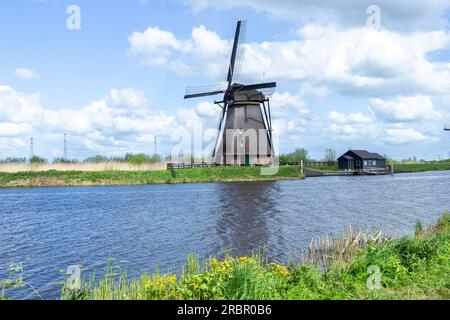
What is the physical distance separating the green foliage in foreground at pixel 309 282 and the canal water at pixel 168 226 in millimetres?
2868

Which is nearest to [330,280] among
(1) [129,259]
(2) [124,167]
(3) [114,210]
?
(1) [129,259]

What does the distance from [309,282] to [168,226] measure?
12.5 metres

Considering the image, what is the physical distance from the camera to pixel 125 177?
50.8 m

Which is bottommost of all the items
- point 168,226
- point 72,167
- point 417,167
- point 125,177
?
point 168,226

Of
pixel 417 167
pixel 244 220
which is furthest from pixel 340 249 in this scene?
pixel 417 167

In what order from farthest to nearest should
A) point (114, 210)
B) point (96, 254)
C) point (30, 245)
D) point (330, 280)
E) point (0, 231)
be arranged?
point (114, 210)
point (0, 231)
point (30, 245)
point (96, 254)
point (330, 280)

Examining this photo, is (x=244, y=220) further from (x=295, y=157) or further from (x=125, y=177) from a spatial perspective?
(x=295, y=157)

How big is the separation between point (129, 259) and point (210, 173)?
39.7 m

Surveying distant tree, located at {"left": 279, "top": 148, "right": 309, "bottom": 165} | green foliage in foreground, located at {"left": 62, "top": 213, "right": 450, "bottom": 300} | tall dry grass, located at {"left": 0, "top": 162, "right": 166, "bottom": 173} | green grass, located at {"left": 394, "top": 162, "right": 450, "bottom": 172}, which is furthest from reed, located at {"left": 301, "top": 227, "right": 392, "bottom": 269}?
green grass, located at {"left": 394, "top": 162, "right": 450, "bottom": 172}

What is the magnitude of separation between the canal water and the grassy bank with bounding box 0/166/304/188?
16761 mm

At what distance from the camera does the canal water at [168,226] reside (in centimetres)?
1362

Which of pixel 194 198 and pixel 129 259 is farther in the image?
pixel 194 198

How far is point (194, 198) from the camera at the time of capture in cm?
3228
